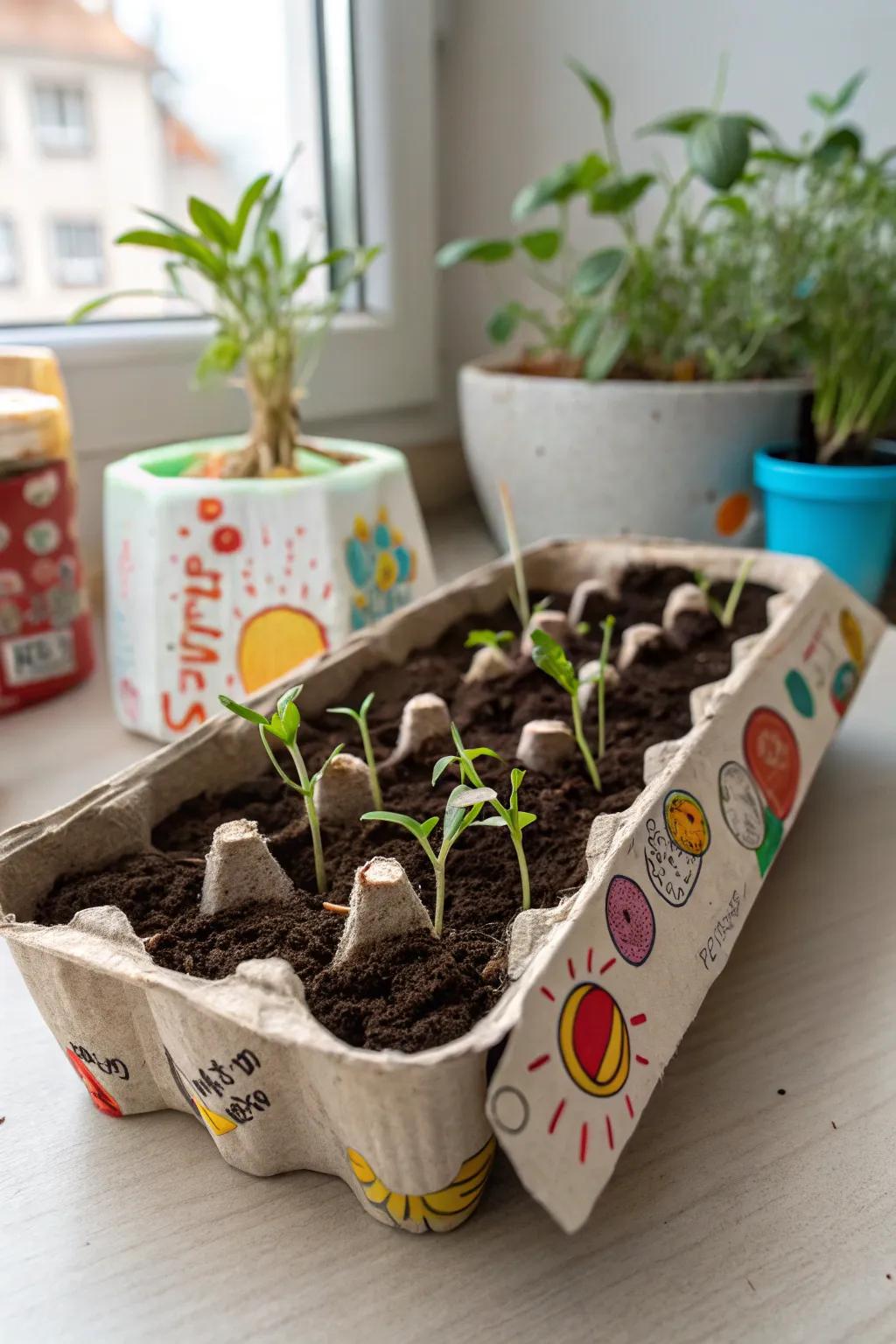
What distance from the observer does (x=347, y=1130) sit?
1.13 ft

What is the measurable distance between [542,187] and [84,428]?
0.46 metres

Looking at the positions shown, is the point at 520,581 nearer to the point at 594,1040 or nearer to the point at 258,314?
the point at 258,314

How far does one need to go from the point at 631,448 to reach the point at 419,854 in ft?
1.91

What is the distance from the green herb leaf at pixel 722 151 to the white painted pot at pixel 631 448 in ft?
0.56

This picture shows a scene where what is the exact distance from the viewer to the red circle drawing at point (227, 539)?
27.1 inches

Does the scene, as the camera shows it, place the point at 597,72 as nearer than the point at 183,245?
No

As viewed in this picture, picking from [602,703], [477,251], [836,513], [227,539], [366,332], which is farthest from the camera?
[366,332]

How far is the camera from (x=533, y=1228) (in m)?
0.37

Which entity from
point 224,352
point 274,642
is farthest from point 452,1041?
point 224,352

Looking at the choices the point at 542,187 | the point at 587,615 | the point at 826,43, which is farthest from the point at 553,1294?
the point at 826,43

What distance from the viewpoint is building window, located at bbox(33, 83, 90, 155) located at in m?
0.94

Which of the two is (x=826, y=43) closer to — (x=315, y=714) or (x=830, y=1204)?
(x=315, y=714)

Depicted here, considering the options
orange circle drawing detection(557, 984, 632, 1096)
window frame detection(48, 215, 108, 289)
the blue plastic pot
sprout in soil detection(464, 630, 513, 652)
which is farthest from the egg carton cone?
window frame detection(48, 215, 108, 289)

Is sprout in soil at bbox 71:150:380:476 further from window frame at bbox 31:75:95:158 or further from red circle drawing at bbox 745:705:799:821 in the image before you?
red circle drawing at bbox 745:705:799:821
